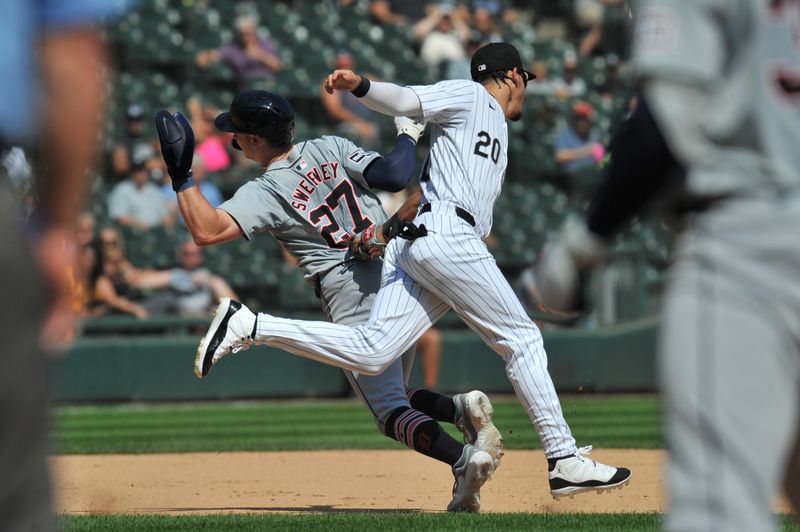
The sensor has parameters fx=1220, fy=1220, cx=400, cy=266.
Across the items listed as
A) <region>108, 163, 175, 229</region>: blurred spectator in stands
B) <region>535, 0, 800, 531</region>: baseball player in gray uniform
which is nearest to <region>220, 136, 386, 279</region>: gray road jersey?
<region>535, 0, 800, 531</region>: baseball player in gray uniform

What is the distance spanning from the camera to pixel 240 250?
13141mm

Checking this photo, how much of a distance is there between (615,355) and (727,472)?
33.9ft

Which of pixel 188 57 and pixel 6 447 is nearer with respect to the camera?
pixel 6 447

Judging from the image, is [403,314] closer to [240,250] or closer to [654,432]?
[654,432]

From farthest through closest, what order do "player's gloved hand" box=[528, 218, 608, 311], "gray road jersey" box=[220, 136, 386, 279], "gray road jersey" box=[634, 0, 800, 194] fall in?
"gray road jersey" box=[220, 136, 386, 279]
"player's gloved hand" box=[528, 218, 608, 311]
"gray road jersey" box=[634, 0, 800, 194]

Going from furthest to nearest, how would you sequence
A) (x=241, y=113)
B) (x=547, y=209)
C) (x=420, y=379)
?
(x=547, y=209) → (x=420, y=379) → (x=241, y=113)

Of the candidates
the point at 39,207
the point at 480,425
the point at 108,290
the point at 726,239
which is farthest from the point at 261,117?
the point at 108,290

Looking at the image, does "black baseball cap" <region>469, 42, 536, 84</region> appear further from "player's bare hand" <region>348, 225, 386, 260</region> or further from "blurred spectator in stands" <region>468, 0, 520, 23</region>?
"blurred spectator in stands" <region>468, 0, 520, 23</region>

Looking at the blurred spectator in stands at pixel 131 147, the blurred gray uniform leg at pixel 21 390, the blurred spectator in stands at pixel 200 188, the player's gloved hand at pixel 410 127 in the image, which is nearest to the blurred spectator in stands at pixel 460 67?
the blurred spectator in stands at pixel 200 188

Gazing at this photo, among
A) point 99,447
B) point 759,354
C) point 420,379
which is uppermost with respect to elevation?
point 759,354

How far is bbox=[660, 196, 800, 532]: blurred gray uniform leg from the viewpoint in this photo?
1.90 metres

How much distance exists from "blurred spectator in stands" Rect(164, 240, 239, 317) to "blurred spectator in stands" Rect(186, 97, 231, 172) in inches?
44.3

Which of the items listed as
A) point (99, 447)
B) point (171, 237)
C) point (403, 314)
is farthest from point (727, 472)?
point (171, 237)

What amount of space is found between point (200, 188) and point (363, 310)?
712 cm
